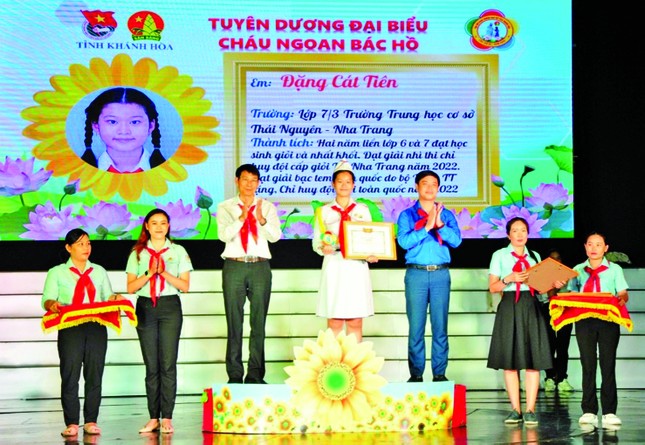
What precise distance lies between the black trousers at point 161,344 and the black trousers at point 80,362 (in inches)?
9.7

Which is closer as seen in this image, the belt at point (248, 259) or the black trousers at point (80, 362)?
the black trousers at point (80, 362)

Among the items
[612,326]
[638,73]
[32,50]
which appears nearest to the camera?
[612,326]

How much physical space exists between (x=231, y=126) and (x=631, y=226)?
11.3 ft

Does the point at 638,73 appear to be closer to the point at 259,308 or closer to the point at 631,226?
the point at 631,226

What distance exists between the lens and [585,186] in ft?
31.5

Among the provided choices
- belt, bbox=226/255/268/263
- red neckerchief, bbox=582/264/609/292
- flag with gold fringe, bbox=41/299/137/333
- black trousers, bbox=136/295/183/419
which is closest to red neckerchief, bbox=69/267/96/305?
flag with gold fringe, bbox=41/299/137/333

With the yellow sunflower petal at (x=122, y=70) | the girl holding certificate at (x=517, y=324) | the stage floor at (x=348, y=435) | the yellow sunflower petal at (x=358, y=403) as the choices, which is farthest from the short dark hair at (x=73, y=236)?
the yellow sunflower petal at (x=122, y=70)

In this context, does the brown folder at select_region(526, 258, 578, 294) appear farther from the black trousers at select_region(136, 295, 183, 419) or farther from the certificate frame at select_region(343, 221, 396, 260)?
the black trousers at select_region(136, 295, 183, 419)

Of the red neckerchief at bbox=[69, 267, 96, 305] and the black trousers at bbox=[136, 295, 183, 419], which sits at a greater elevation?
the red neckerchief at bbox=[69, 267, 96, 305]

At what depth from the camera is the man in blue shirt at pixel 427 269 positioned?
6789mm

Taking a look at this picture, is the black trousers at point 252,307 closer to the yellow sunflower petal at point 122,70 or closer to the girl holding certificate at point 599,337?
the girl holding certificate at point 599,337

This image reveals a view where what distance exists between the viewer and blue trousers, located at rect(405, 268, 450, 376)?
6.77 meters

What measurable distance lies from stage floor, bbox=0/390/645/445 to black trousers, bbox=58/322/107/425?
17 centimetres

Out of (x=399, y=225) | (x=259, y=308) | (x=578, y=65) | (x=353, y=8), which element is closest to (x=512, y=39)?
(x=578, y=65)
